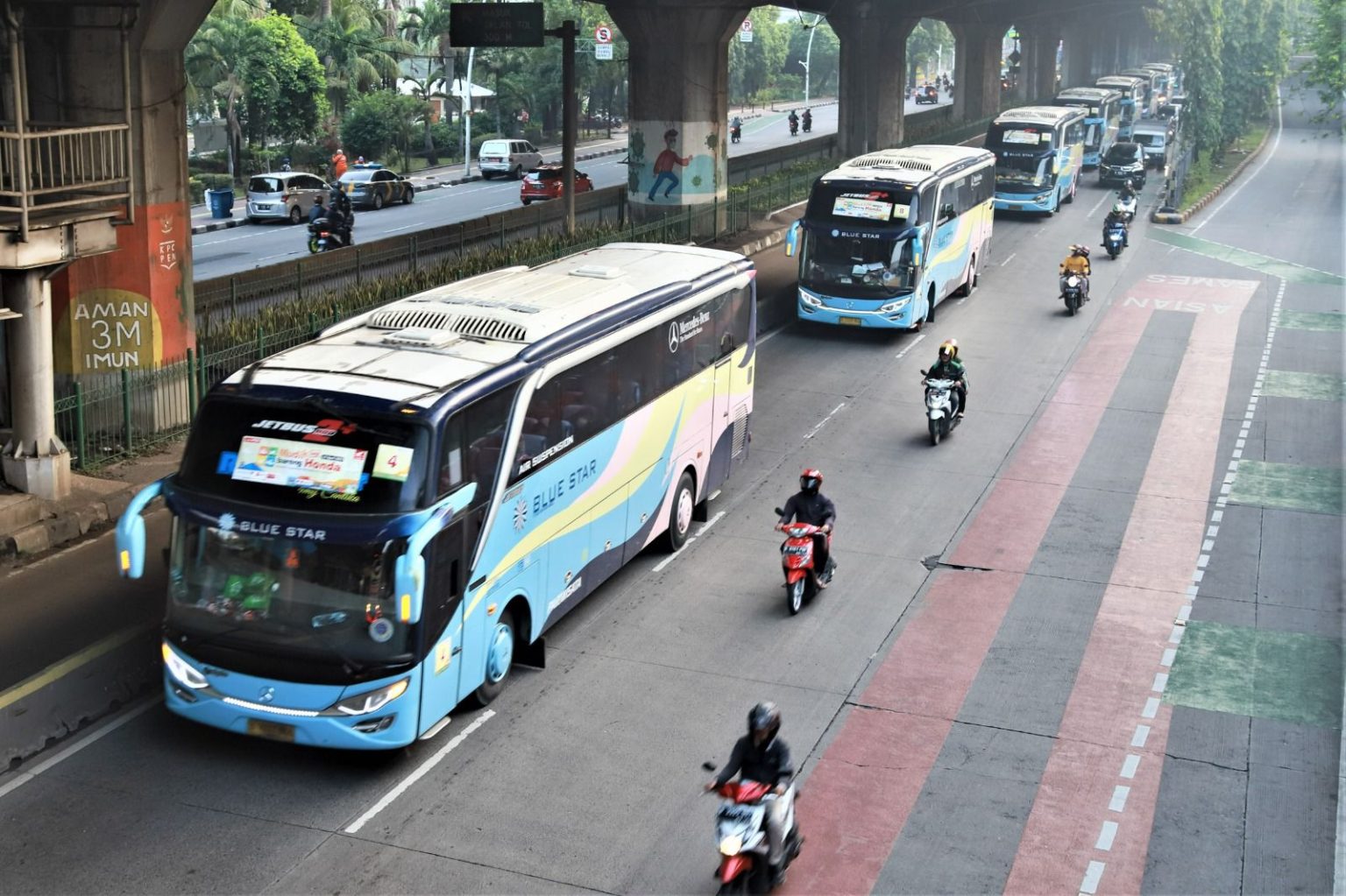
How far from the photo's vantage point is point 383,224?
175ft

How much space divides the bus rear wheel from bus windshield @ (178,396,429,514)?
83.0 inches

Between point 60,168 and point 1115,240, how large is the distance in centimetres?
2931

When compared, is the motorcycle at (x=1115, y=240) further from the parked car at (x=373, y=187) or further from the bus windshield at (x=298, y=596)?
the bus windshield at (x=298, y=596)

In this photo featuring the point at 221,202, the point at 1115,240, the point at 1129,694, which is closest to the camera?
the point at 1129,694

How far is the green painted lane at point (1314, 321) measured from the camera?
3344 centimetres

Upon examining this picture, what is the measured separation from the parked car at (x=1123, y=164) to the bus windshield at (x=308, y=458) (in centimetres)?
4952

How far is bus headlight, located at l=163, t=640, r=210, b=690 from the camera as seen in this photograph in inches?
484

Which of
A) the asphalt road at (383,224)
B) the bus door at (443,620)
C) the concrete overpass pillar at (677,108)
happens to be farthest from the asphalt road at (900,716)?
the asphalt road at (383,224)

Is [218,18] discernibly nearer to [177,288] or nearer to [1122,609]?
[177,288]

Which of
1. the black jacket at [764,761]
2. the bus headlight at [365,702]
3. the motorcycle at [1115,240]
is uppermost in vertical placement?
the motorcycle at [1115,240]

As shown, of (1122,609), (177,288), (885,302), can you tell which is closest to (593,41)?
(885,302)

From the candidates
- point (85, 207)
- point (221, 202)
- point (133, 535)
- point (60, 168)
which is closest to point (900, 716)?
point (133, 535)

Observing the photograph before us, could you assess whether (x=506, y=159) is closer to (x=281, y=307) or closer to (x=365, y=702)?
(x=281, y=307)

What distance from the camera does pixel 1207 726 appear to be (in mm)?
13812
